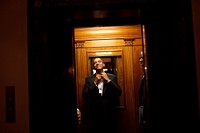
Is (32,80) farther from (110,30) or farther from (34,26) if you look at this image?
(110,30)

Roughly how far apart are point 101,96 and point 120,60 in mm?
747

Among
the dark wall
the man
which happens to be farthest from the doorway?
the dark wall

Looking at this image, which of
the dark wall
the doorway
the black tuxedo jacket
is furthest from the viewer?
the doorway

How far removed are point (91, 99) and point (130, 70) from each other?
0.86 metres

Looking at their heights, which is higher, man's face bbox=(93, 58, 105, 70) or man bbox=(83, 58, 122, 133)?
man's face bbox=(93, 58, 105, 70)

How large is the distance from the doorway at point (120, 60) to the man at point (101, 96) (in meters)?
0.20

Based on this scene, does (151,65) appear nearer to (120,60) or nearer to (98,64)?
(98,64)

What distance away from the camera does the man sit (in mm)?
4023

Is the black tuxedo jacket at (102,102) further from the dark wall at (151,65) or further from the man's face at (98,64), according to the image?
the dark wall at (151,65)

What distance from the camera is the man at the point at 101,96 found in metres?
4.02

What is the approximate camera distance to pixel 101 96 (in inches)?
159

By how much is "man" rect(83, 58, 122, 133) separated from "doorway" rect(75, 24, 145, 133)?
201 mm

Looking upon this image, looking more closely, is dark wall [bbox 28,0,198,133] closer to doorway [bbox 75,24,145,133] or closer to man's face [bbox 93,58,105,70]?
man's face [bbox 93,58,105,70]

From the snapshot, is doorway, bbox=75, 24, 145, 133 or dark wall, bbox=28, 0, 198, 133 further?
doorway, bbox=75, 24, 145, 133
